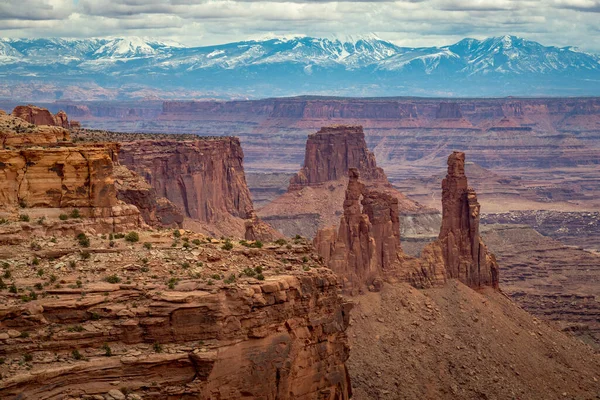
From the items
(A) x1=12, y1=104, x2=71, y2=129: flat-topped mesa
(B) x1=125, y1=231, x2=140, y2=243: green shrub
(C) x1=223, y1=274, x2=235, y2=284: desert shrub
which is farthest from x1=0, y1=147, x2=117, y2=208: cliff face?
(A) x1=12, y1=104, x2=71, y2=129: flat-topped mesa

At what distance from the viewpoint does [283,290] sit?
1591 inches

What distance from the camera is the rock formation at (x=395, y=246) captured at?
7956cm

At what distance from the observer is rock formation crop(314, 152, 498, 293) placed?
79.6 metres

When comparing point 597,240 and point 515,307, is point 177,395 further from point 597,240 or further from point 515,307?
point 597,240

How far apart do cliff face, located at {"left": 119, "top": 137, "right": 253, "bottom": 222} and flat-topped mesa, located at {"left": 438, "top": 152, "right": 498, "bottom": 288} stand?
26.4m

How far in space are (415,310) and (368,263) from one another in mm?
3893

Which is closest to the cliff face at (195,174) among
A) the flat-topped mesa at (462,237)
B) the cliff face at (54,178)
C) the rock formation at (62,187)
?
the flat-topped mesa at (462,237)

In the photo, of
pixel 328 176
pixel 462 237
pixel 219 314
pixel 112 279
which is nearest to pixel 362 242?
pixel 462 237

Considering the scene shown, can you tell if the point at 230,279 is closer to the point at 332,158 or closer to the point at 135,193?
the point at 135,193

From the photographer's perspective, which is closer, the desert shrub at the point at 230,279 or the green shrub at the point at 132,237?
the desert shrub at the point at 230,279

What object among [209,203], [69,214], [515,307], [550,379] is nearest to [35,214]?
[69,214]

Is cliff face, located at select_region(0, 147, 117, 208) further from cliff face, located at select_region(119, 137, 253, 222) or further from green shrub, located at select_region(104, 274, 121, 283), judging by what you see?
cliff face, located at select_region(119, 137, 253, 222)

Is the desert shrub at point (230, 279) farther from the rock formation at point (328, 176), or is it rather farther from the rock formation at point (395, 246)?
the rock formation at point (328, 176)

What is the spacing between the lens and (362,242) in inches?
3172
